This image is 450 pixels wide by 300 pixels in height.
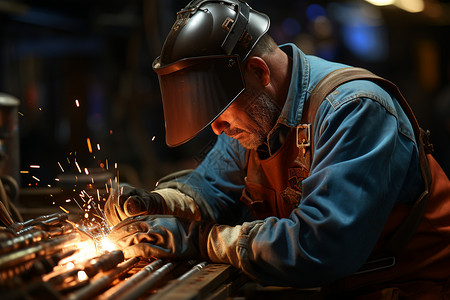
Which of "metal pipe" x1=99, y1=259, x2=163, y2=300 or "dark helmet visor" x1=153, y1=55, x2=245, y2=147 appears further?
"dark helmet visor" x1=153, y1=55, x2=245, y2=147

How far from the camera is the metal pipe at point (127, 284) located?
150 centimetres

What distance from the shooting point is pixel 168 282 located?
5.76 feet

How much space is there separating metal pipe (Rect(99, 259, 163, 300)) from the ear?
2.91 feet

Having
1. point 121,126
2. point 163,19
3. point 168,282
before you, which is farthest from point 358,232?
point 121,126

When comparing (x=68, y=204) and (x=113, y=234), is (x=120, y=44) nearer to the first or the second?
(x=68, y=204)

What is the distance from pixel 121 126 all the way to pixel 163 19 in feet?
7.30

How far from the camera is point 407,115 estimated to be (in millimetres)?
2086

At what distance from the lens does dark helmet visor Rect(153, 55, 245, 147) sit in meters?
2.04

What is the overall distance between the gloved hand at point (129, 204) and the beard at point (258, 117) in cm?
49

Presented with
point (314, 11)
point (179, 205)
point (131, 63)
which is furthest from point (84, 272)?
point (314, 11)

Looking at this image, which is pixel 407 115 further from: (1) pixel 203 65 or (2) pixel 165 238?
(2) pixel 165 238

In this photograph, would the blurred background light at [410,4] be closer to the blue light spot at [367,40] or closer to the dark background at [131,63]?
the dark background at [131,63]

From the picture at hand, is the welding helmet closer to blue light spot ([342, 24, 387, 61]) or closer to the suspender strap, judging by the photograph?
the suspender strap

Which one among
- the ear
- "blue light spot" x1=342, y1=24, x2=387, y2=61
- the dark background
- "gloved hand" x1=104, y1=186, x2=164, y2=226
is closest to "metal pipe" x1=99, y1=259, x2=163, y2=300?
"gloved hand" x1=104, y1=186, x2=164, y2=226
